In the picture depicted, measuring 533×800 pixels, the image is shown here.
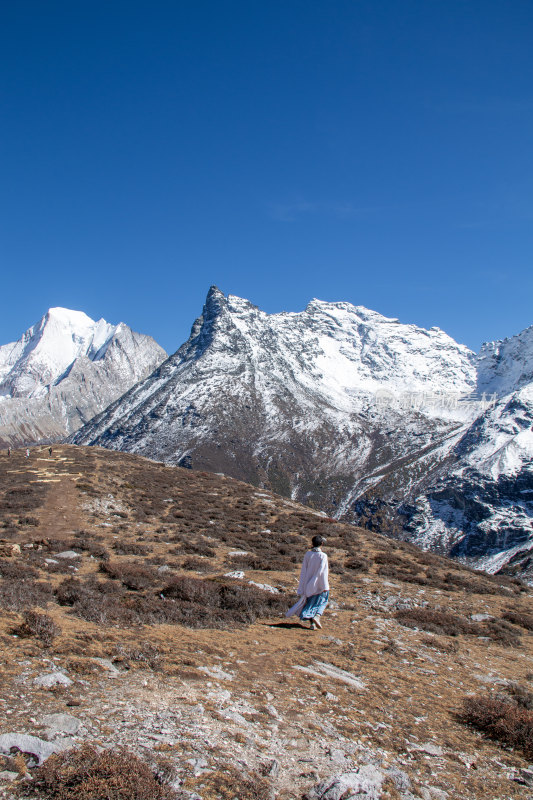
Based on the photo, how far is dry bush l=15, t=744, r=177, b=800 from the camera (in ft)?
19.8

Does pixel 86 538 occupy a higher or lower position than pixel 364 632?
lower

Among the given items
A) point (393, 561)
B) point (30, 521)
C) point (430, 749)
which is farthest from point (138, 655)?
point (393, 561)

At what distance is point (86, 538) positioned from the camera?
2612cm

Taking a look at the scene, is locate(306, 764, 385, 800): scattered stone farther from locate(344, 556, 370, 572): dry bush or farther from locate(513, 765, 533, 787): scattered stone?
locate(344, 556, 370, 572): dry bush

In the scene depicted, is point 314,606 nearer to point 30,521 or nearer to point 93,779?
point 93,779

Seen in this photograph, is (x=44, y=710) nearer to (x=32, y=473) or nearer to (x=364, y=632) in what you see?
(x=364, y=632)

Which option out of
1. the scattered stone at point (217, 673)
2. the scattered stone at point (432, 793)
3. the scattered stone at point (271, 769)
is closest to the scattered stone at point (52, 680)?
the scattered stone at point (217, 673)

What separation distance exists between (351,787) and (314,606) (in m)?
9.19

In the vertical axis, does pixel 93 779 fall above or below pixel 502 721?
below

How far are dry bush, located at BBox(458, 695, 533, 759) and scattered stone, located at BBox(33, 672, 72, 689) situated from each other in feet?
27.0

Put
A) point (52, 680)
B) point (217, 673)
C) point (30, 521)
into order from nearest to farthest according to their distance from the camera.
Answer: point (52, 680)
point (217, 673)
point (30, 521)

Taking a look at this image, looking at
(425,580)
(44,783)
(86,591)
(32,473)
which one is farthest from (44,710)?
(32,473)

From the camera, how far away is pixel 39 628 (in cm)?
1112

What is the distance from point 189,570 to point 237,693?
12.5 m
